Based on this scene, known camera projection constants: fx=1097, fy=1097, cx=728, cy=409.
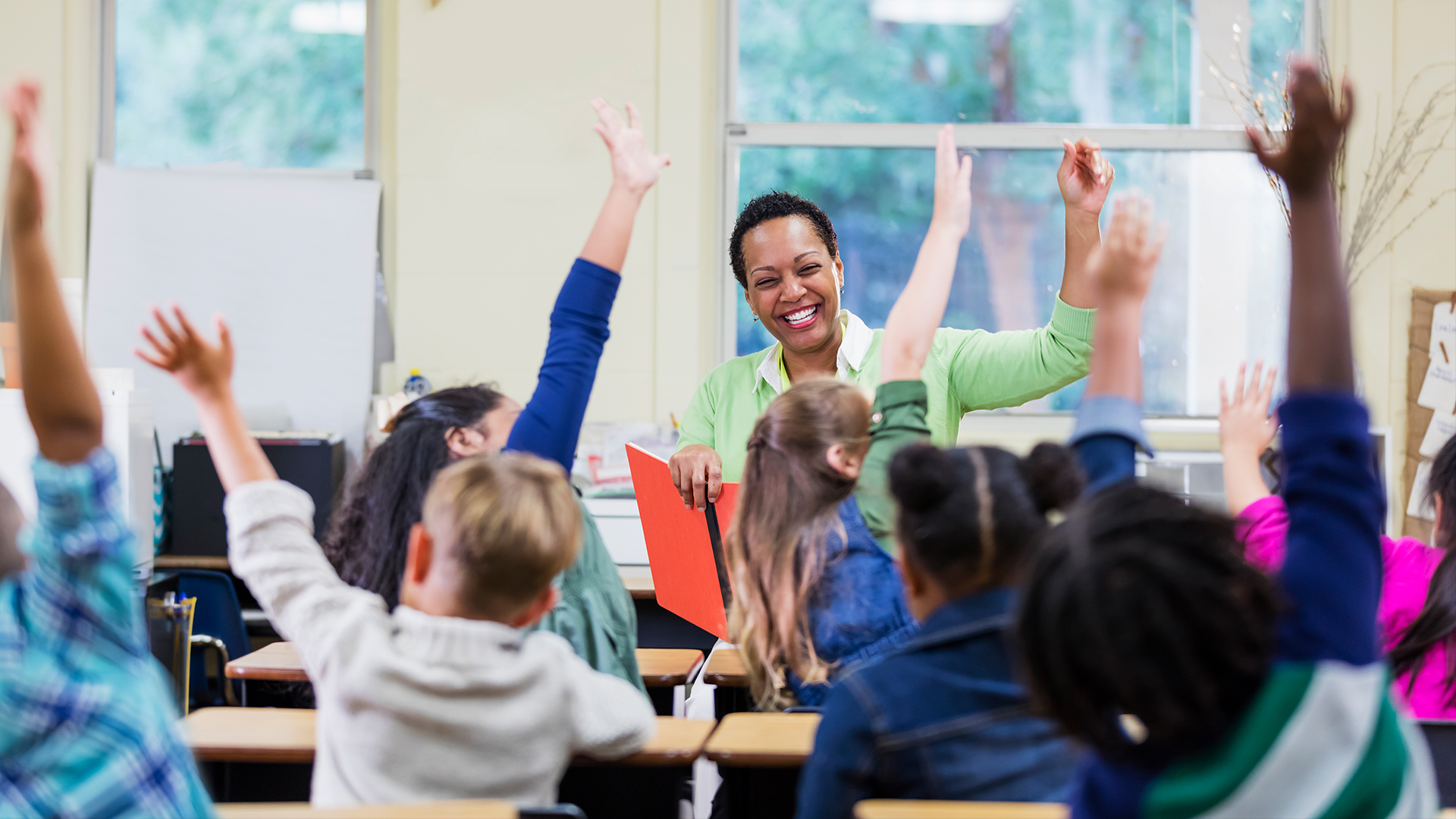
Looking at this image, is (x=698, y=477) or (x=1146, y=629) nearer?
(x=1146, y=629)

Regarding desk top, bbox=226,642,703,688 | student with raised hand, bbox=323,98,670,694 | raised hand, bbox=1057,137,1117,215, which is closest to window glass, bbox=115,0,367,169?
desk top, bbox=226,642,703,688

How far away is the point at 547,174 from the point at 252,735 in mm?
A: 3111

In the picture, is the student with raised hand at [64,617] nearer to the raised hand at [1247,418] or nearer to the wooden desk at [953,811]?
the wooden desk at [953,811]

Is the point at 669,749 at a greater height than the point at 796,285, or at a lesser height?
lesser

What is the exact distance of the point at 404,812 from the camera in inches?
37.9

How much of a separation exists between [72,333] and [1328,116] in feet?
3.06

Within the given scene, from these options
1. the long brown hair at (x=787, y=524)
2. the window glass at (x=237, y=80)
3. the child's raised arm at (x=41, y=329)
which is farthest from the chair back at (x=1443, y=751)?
the window glass at (x=237, y=80)

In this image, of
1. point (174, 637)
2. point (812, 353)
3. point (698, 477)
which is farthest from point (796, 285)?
point (174, 637)

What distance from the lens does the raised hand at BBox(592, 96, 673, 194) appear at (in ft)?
4.57

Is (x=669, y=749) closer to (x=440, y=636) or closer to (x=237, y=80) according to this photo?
(x=440, y=636)

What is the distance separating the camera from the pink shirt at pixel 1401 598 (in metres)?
1.53

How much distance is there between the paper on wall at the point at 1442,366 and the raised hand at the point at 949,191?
3.36 meters

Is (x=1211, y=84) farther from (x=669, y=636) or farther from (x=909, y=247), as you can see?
(x=669, y=636)

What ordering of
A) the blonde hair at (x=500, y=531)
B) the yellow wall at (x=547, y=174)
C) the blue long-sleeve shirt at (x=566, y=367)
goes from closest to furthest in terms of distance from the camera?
the blonde hair at (x=500, y=531)
the blue long-sleeve shirt at (x=566, y=367)
the yellow wall at (x=547, y=174)
